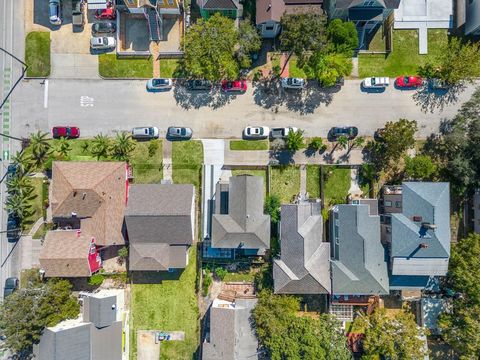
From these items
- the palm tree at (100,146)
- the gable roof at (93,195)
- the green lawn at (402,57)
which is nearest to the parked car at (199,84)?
→ the palm tree at (100,146)

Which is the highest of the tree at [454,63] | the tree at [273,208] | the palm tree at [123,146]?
the tree at [454,63]

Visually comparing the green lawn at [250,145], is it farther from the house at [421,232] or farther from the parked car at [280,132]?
the house at [421,232]

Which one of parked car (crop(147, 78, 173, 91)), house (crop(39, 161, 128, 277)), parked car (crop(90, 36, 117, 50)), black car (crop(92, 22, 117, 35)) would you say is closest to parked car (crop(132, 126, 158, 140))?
house (crop(39, 161, 128, 277))

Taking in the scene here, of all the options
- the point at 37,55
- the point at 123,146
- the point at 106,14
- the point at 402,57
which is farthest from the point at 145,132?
the point at 402,57

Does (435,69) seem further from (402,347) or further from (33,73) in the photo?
(33,73)

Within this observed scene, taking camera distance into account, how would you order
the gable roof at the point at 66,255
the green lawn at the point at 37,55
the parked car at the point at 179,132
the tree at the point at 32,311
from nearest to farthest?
the tree at the point at 32,311
the gable roof at the point at 66,255
the parked car at the point at 179,132
the green lawn at the point at 37,55

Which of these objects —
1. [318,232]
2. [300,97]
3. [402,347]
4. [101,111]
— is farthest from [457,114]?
[101,111]
